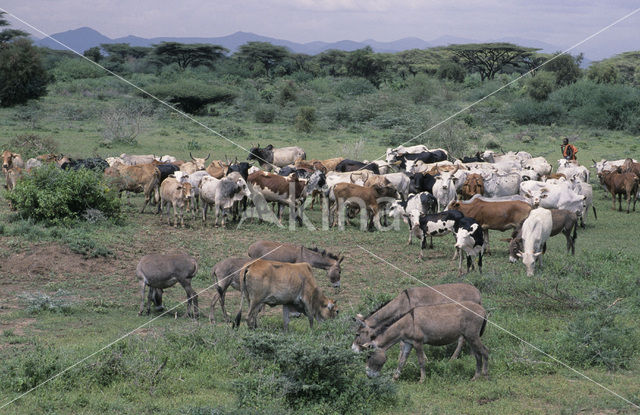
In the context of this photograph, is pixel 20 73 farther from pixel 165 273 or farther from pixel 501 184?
pixel 165 273

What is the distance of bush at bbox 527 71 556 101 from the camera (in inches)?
1936

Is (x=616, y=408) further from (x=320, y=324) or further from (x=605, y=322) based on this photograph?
(x=320, y=324)

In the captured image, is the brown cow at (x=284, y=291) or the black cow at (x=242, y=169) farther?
the black cow at (x=242, y=169)

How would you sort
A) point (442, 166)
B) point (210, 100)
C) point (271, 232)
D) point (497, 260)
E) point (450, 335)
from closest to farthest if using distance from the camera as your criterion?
point (450, 335), point (497, 260), point (271, 232), point (442, 166), point (210, 100)

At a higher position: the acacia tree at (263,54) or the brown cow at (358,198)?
the acacia tree at (263,54)

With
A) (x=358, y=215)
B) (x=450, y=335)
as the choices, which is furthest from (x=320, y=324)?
(x=358, y=215)

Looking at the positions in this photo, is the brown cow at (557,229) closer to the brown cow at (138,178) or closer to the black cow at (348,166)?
the black cow at (348,166)

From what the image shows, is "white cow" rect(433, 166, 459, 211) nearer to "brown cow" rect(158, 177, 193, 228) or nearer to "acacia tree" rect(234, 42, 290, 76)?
"brown cow" rect(158, 177, 193, 228)

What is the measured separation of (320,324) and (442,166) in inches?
512

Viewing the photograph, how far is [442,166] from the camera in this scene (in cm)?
2223

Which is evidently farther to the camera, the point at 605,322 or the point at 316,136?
the point at 316,136

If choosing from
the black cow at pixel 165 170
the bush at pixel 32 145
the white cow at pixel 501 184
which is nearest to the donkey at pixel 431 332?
the white cow at pixel 501 184

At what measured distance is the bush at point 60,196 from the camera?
15.6 metres

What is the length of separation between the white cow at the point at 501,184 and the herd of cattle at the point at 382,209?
30 mm
